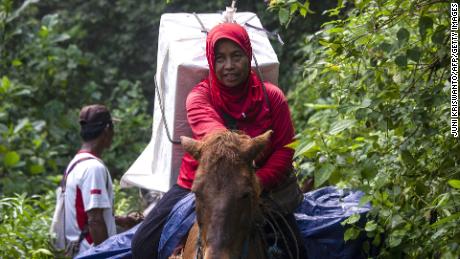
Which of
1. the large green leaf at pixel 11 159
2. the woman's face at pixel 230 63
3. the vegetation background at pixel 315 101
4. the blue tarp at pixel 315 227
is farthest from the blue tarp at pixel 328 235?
the large green leaf at pixel 11 159

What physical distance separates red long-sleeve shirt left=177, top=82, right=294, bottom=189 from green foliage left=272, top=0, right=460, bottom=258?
0.18 metres

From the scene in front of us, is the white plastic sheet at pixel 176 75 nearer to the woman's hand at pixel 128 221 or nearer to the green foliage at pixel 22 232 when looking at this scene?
the woman's hand at pixel 128 221

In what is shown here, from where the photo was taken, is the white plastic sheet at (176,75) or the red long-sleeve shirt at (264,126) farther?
the white plastic sheet at (176,75)

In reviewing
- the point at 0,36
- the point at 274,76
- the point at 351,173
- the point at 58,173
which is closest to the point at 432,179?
the point at 351,173

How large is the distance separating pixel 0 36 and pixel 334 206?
796cm

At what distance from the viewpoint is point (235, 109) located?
593 cm

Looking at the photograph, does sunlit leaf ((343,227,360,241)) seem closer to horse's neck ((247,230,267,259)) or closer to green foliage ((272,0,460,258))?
green foliage ((272,0,460,258))

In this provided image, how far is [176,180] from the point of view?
681cm

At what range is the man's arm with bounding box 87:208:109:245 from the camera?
7.48 metres

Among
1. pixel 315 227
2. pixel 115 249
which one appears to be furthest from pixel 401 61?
pixel 115 249

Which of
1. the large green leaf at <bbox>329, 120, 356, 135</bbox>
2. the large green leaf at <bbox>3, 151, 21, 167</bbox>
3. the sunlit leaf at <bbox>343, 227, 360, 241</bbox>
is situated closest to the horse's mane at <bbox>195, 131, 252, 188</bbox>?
the large green leaf at <bbox>329, 120, 356, 135</bbox>

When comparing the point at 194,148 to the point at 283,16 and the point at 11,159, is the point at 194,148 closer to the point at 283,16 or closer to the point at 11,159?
the point at 283,16

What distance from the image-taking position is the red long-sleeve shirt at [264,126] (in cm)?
568

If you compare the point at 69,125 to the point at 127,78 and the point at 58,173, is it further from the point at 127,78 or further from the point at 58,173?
the point at 127,78
